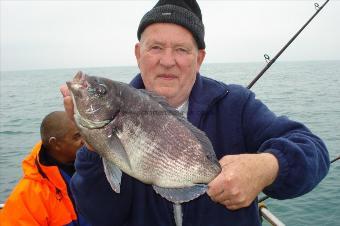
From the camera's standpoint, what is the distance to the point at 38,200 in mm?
4340

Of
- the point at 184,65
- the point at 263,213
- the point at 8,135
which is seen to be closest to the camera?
the point at 184,65

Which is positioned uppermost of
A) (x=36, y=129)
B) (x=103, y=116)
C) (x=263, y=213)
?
(x=103, y=116)

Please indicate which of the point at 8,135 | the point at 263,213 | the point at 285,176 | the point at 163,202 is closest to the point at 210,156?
the point at 285,176

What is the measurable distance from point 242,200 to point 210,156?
0.33m

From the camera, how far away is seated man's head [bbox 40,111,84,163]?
187 inches

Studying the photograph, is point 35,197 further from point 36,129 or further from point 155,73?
point 36,129

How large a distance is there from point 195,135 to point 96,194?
3.13 ft

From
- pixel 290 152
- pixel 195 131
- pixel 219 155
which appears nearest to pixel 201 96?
pixel 219 155

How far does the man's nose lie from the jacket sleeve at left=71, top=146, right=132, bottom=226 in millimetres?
891

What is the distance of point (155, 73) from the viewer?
3.07 m

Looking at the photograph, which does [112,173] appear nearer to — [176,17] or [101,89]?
[101,89]

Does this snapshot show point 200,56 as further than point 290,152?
Yes

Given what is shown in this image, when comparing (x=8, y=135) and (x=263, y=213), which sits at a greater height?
(x=263, y=213)

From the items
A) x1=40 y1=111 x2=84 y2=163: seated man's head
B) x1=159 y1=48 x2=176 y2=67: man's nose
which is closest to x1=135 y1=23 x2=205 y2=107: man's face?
x1=159 y1=48 x2=176 y2=67: man's nose
